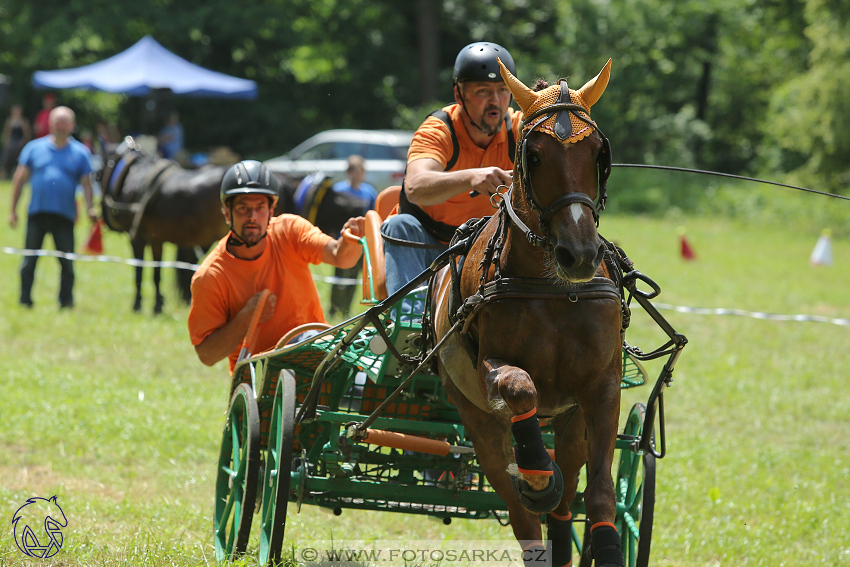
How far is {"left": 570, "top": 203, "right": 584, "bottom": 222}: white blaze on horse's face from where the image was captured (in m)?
2.86

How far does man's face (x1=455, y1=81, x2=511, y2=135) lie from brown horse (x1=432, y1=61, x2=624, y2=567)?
102 cm

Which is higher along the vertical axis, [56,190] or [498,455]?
[56,190]

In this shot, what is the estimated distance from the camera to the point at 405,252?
444cm

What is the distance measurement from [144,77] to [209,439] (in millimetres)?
18380

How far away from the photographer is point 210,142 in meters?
34.2

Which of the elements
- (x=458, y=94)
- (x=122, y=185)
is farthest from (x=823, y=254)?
(x=458, y=94)

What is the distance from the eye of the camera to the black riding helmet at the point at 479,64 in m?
4.28

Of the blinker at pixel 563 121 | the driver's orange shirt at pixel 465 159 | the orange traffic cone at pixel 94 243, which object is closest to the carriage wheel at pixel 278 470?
the driver's orange shirt at pixel 465 159

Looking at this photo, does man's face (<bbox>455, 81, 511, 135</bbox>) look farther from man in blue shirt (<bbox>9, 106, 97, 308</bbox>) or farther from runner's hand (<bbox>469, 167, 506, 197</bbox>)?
man in blue shirt (<bbox>9, 106, 97, 308</bbox>)

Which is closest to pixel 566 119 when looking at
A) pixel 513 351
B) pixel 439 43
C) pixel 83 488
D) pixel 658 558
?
pixel 513 351

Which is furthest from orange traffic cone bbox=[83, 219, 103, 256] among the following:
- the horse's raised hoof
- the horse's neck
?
the horse's raised hoof

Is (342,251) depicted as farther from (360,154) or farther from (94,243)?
(360,154)

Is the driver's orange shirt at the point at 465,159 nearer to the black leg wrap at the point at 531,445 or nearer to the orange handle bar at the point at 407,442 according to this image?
the orange handle bar at the point at 407,442

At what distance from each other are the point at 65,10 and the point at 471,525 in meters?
31.5
